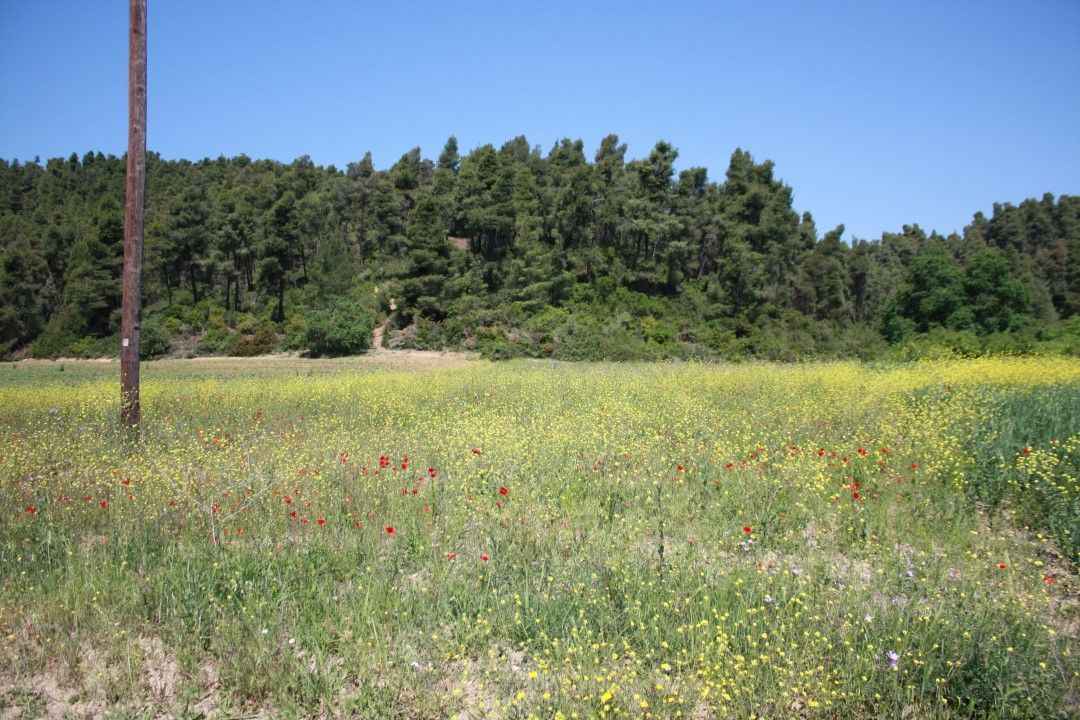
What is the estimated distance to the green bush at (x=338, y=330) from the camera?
45.4 metres

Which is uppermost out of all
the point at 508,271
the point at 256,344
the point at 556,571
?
the point at 508,271

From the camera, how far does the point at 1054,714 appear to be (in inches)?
129

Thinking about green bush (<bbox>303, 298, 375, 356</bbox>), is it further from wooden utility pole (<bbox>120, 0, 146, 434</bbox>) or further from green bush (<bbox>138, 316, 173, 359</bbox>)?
wooden utility pole (<bbox>120, 0, 146, 434</bbox>)

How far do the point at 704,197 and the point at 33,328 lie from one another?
63.0 meters

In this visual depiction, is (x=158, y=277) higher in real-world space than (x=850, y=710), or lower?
Answer: higher

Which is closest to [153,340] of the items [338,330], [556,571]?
[338,330]

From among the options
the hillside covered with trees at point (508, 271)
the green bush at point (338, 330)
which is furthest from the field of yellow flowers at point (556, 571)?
the green bush at point (338, 330)

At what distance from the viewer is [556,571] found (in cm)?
478

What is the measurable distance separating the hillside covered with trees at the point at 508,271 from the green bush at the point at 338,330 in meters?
0.16

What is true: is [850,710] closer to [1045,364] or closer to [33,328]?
[1045,364]

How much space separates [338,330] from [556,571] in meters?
43.5

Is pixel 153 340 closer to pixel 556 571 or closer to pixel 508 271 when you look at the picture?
pixel 508 271

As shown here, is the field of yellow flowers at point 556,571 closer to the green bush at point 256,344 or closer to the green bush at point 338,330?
the green bush at point 338,330

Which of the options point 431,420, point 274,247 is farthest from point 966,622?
point 274,247
